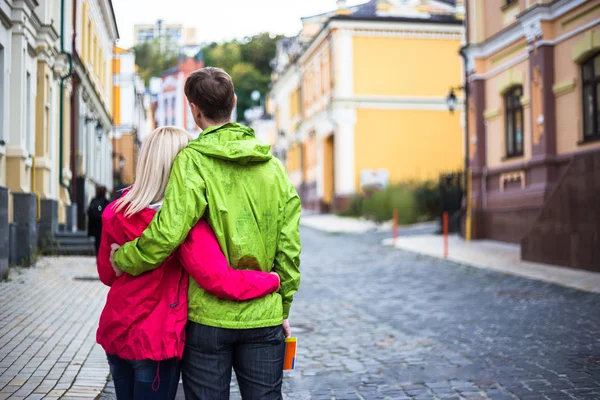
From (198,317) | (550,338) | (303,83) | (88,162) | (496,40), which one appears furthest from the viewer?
(303,83)

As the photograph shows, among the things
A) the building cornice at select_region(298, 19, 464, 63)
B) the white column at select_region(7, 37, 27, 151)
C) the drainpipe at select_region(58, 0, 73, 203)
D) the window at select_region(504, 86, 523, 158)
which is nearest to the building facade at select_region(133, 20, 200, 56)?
the building cornice at select_region(298, 19, 464, 63)

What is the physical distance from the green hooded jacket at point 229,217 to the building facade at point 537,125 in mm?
11109

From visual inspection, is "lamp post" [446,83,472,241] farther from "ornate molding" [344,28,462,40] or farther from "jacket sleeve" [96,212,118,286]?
"jacket sleeve" [96,212,118,286]

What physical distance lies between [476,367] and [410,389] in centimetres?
98

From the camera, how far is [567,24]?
16.7 meters

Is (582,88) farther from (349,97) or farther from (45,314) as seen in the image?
(349,97)

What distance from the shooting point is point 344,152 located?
3678 centimetres

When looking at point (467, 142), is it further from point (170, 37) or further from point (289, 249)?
point (170, 37)

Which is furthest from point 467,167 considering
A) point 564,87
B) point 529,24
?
point 564,87

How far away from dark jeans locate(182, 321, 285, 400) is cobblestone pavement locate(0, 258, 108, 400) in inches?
102

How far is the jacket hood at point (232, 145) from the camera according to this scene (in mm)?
2785

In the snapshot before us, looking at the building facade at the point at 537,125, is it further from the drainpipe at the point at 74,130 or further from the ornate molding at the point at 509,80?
the drainpipe at the point at 74,130

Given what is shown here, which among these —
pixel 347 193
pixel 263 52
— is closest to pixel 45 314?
pixel 347 193

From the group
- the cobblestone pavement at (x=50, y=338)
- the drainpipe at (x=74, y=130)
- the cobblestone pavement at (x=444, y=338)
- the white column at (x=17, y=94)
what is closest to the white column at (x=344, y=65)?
the drainpipe at (x=74, y=130)
